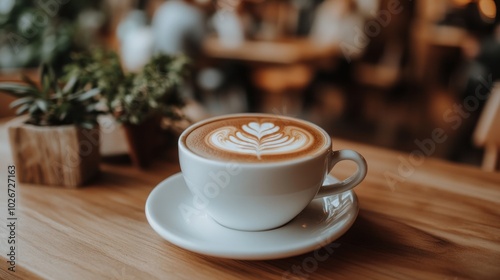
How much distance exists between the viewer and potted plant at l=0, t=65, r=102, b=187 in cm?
80

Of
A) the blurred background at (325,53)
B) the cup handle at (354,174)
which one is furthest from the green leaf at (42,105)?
the blurred background at (325,53)

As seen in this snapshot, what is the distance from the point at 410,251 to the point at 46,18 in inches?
119

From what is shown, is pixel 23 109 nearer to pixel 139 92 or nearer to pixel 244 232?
pixel 139 92

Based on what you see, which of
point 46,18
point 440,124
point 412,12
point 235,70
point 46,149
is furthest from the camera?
point 412,12

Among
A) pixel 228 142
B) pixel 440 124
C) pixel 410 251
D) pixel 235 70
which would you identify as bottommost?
pixel 440 124

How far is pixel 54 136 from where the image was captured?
0.80 metres

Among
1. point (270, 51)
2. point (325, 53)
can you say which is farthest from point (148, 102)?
point (325, 53)

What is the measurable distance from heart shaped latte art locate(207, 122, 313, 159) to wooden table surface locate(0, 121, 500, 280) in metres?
0.16

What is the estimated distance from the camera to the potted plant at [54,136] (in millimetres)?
805

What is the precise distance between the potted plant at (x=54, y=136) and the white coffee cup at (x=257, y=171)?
0.26m

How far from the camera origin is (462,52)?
4773 mm

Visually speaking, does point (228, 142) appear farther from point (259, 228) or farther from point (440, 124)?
point (440, 124)

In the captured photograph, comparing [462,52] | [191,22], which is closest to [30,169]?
[191,22]

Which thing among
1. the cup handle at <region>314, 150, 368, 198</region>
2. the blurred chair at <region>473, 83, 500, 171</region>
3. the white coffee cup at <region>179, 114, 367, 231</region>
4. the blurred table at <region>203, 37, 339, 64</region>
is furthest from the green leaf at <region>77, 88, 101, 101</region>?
the blurred table at <region>203, 37, 339, 64</region>
